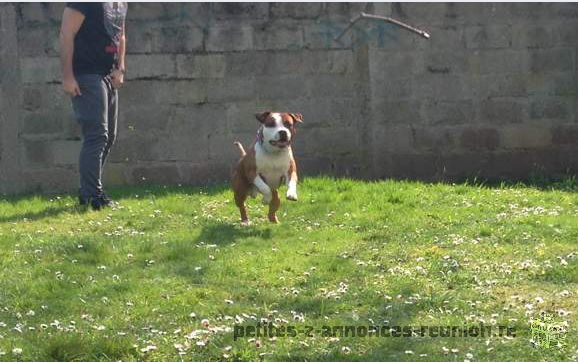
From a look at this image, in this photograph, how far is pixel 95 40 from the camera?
301 inches

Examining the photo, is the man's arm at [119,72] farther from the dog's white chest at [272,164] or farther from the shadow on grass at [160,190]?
the dog's white chest at [272,164]

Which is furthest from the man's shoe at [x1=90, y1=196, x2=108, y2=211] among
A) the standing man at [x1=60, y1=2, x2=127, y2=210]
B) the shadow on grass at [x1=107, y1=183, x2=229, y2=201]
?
the shadow on grass at [x1=107, y1=183, x2=229, y2=201]

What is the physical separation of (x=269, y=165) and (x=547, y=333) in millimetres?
2998

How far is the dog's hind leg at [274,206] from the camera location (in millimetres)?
6812

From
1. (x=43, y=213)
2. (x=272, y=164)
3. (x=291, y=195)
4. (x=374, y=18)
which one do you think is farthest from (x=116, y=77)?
(x=374, y=18)

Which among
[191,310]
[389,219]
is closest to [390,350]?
[191,310]

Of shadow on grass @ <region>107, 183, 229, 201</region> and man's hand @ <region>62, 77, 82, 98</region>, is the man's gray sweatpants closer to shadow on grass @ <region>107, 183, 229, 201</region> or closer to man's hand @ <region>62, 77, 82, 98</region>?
man's hand @ <region>62, 77, 82, 98</region>

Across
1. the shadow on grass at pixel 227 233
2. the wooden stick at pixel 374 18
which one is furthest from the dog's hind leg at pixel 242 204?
the wooden stick at pixel 374 18

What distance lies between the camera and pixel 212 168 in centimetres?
939

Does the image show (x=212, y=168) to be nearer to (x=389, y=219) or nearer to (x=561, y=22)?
(x=389, y=219)

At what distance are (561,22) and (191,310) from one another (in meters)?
6.57

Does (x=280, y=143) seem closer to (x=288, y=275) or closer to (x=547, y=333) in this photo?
(x=288, y=275)

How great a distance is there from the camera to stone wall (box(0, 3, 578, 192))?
922cm

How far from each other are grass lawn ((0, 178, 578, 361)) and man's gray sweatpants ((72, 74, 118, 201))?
0.28 m
